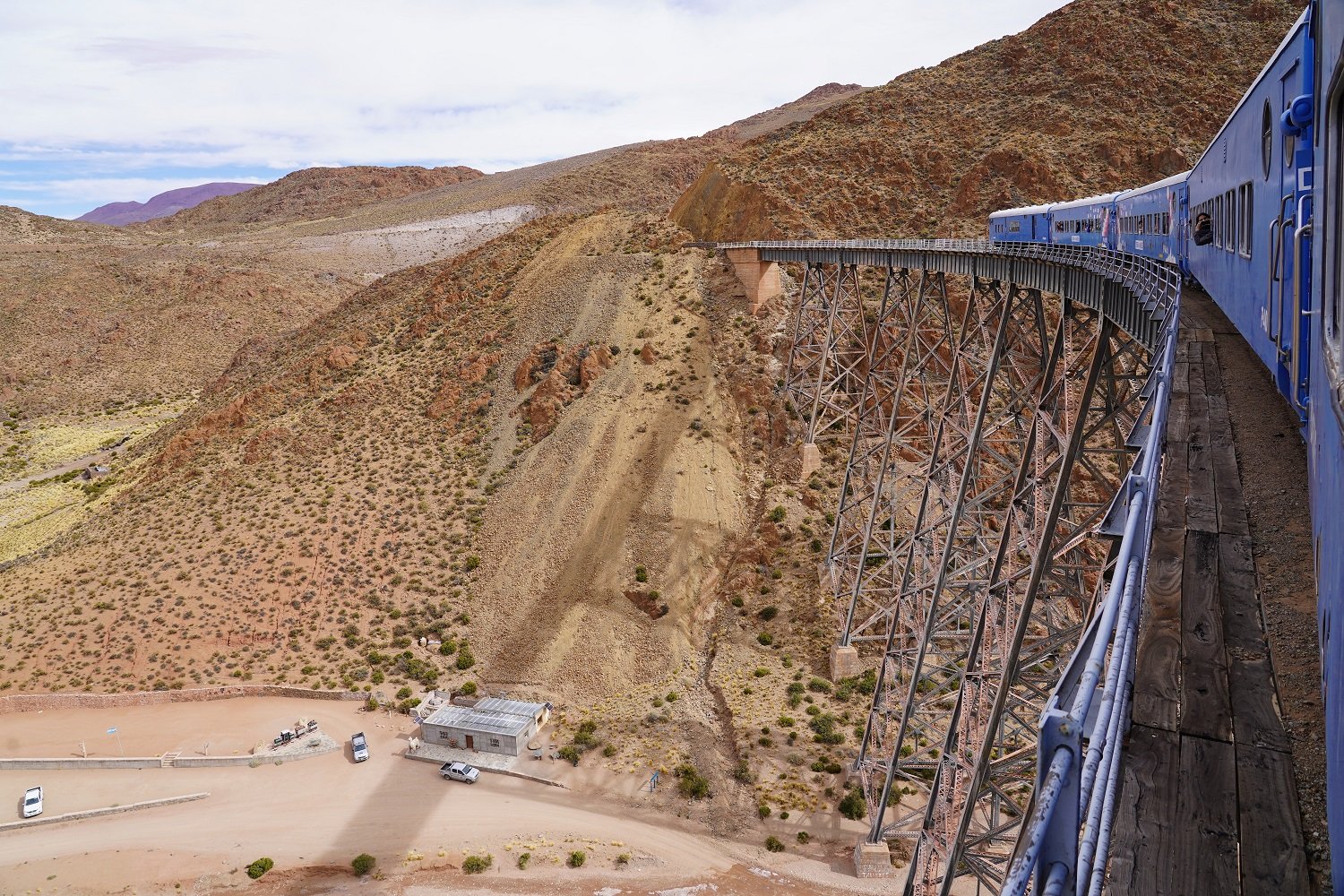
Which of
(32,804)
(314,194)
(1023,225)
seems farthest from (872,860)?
(314,194)

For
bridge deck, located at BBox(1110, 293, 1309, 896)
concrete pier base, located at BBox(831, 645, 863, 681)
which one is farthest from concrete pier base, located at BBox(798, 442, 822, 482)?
bridge deck, located at BBox(1110, 293, 1309, 896)

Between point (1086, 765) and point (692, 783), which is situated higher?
point (1086, 765)

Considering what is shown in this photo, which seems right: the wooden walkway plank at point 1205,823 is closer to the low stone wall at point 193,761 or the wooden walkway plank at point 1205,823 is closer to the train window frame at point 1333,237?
the train window frame at point 1333,237

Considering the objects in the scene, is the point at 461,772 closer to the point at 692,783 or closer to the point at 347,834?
the point at 347,834

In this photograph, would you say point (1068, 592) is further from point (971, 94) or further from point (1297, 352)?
point (971, 94)

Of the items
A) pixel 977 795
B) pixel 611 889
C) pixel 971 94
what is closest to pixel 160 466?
pixel 611 889

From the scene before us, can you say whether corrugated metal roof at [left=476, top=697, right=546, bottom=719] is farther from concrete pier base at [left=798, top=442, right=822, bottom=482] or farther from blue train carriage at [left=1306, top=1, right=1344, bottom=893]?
blue train carriage at [left=1306, top=1, right=1344, bottom=893]
